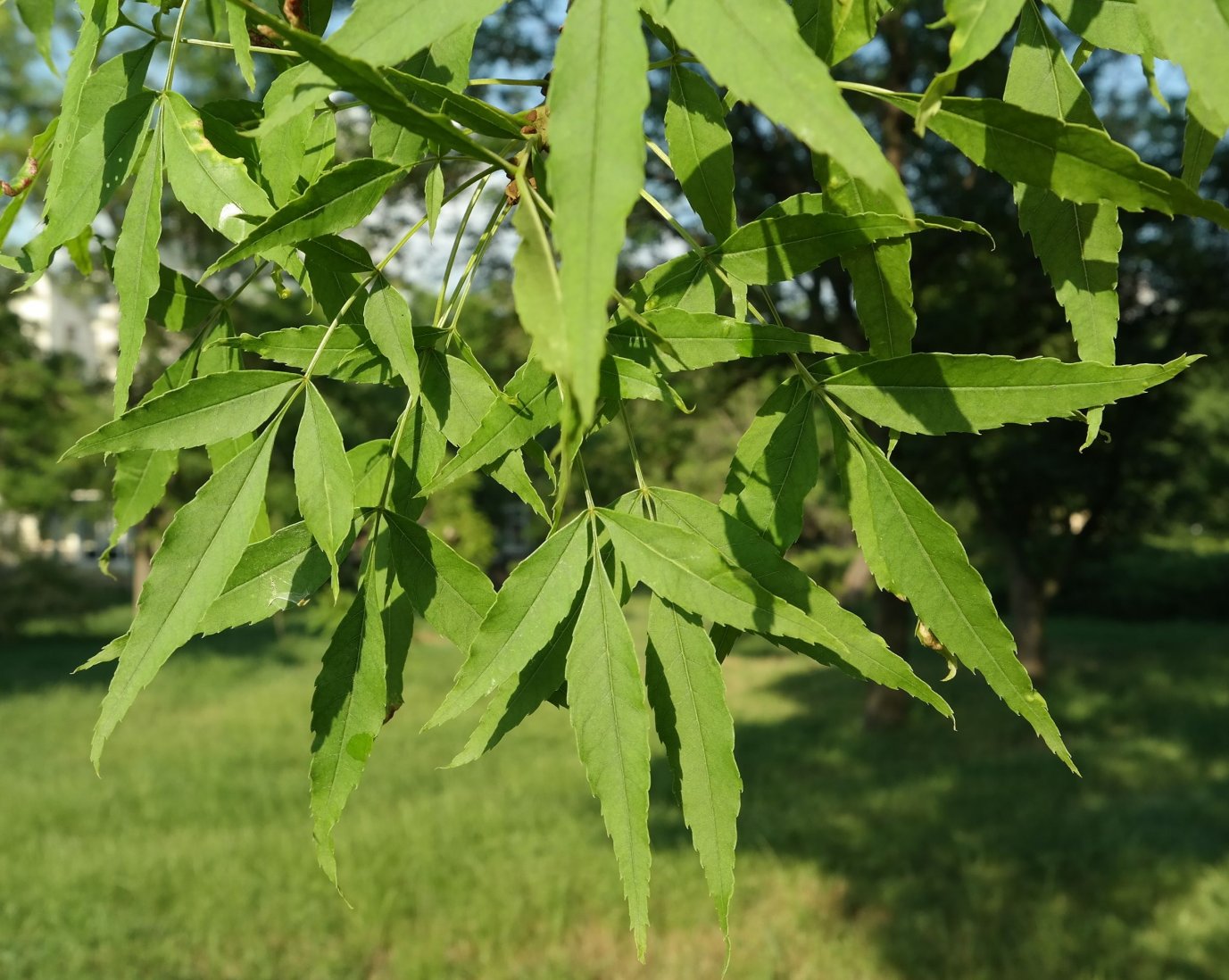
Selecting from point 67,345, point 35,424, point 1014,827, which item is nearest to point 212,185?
point 1014,827

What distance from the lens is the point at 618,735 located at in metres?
0.65

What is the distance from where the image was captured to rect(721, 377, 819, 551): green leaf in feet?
2.42

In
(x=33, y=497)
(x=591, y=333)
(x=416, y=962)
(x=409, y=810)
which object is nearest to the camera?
(x=591, y=333)

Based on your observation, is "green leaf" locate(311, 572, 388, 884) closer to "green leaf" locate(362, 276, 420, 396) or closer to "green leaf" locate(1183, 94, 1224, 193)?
"green leaf" locate(362, 276, 420, 396)

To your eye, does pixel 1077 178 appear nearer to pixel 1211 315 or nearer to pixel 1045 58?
pixel 1045 58

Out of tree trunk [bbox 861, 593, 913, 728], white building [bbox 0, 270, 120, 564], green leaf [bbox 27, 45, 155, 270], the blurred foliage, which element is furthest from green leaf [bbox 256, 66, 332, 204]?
the blurred foliage

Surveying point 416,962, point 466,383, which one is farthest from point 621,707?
point 416,962

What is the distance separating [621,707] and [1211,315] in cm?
915

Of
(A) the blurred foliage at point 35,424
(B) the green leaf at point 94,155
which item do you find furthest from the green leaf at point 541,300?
(A) the blurred foliage at point 35,424

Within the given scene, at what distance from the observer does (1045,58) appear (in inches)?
27.2

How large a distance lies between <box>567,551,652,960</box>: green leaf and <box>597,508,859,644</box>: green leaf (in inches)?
1.2

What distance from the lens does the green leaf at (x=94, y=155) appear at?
0.77 metres

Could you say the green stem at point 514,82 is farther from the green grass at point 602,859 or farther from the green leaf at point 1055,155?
the green grass at point 602,859

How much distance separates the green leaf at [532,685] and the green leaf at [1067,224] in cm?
38
